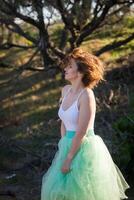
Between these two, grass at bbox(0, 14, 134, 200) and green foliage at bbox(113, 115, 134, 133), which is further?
grass at bbox(0, 14, 134, 200)

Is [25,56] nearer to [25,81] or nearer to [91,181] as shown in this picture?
[25,81]

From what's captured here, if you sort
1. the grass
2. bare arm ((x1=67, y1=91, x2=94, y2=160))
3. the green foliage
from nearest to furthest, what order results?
bare arm ((x1=67, y1=91, x2=94, y2=160)), the green foliage, the grass

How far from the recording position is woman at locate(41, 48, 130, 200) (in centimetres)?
403

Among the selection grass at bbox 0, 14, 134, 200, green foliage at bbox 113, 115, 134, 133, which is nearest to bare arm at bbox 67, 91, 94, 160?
green foliage at bbox 113, 115, 134, 133

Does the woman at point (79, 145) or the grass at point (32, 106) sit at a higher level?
the woman at point (79, 145)

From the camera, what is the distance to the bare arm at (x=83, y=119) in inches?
157

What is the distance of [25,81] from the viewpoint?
9.57 metres

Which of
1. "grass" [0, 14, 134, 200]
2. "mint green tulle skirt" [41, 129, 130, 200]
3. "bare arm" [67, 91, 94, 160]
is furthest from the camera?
"grass" [0, 14, 134, 200]

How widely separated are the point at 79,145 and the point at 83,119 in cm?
20

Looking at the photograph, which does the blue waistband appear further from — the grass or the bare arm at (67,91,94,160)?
the grass

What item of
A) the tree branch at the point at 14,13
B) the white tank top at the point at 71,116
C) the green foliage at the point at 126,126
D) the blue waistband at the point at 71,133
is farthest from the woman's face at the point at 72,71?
the tree branch at the point at 14,13

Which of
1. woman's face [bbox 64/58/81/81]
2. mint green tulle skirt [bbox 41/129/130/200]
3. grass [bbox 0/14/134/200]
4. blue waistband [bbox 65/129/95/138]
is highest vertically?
woman's face [bbox 64/58/81/81]

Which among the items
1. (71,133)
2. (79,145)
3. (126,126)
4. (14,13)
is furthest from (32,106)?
(79,145)

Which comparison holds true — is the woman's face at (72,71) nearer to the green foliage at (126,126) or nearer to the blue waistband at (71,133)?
the blue waistband at (71,133)
